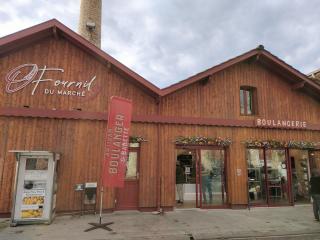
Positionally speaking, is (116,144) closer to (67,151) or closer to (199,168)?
(67,151)

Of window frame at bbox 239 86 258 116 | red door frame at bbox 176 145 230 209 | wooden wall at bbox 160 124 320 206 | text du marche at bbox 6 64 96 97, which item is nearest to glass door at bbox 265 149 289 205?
wooden wall at bbox 160 124 320 206

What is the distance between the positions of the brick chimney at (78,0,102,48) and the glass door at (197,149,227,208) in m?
15.4

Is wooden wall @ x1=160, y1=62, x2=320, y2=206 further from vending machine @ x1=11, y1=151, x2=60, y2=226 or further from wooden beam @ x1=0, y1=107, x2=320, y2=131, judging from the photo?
vending machine @ x1=11, y1=151, x2=60, y2=226

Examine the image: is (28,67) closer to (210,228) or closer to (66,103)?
(66,103)

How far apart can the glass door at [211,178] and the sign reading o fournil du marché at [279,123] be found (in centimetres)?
233

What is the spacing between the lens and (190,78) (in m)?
11.9

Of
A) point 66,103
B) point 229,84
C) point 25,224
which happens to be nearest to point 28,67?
point 66,103

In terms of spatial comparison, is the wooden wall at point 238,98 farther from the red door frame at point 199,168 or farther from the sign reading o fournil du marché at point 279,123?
the red door frame at point 199,168

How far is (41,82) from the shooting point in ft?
35.1

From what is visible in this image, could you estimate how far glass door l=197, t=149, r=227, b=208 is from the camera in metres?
11.8

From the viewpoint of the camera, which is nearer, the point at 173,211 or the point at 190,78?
the point at 173,211

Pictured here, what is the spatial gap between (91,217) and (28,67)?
618cm

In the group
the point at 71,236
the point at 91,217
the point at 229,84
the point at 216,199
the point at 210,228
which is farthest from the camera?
the point at 229,84

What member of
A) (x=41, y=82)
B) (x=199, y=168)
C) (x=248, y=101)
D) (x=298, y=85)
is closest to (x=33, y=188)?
(x=41, y=82)
